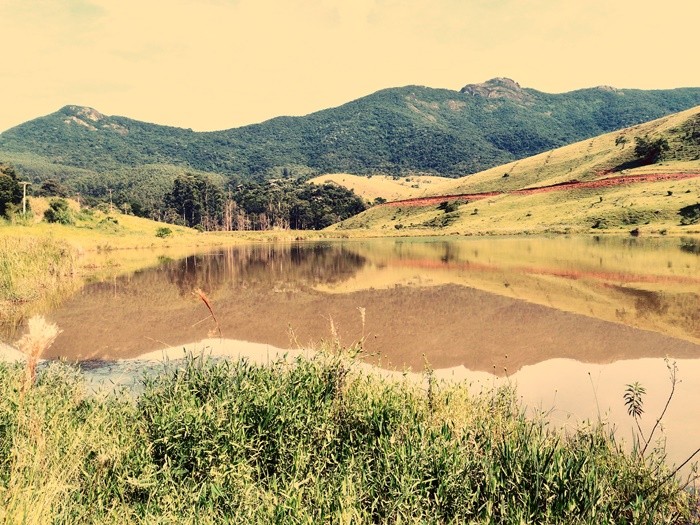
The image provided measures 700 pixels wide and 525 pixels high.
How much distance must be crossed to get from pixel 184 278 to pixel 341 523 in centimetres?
3409

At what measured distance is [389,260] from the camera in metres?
48.2

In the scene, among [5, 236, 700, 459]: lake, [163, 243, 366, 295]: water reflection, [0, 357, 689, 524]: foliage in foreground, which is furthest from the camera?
[163, 243, 366, 295]: water reflection

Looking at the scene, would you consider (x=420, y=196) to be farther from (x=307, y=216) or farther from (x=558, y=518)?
(x=558, y=518)

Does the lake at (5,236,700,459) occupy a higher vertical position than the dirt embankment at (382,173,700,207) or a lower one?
lower

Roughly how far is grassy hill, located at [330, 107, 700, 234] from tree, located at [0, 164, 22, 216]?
70.8m

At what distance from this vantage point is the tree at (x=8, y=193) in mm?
66438

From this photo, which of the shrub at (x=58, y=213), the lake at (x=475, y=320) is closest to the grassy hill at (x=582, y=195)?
the lake at (x=475, y=320)

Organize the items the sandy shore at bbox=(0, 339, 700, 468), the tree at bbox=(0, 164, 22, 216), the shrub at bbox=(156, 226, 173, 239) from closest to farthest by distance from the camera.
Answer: the sandy shore at bbox=(0, 339, 700, 468) → the tree at bbox=(0, 164, 22, 216) → the shrub at bbox=(156, 226, 173, 239)

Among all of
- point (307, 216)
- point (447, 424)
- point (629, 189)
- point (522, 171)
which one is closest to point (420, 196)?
point (522, 171)

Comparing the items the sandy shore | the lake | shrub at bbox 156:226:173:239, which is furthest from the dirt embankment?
the sandy shore

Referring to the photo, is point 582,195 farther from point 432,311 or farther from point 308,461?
point 308,461

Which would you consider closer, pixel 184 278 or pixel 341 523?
A: pixel 341 523

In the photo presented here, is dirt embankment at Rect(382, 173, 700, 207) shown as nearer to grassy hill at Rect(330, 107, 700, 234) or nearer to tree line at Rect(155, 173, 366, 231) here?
grassy hill at Rect(330, 107, 700, 234)

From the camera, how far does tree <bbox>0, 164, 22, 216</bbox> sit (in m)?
66.4
